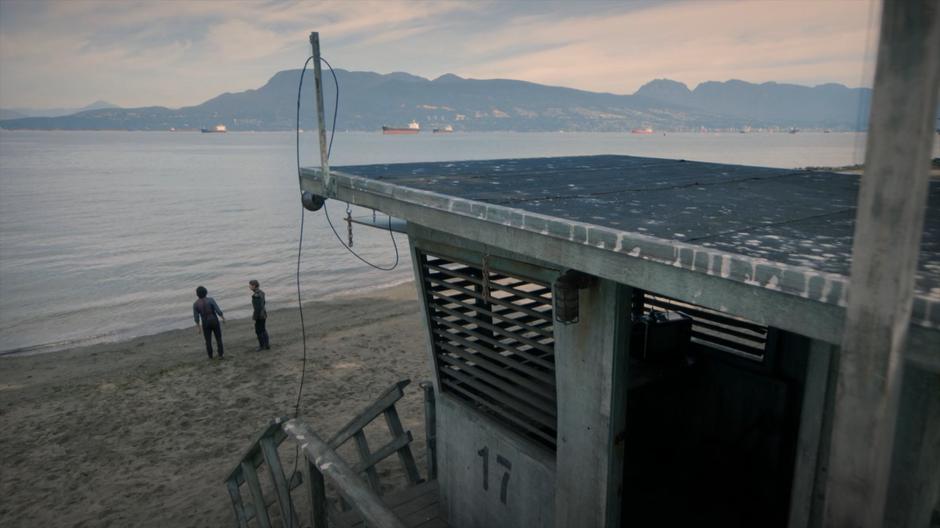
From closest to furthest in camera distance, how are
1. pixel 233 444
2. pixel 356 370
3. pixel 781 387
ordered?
pixel 781 387 < pixel 233 444 < pixel 356 370

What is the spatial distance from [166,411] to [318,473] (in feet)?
33.2

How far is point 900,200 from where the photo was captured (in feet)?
3.92

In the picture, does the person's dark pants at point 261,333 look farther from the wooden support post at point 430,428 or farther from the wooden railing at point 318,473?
the wooden support post at point 430,428

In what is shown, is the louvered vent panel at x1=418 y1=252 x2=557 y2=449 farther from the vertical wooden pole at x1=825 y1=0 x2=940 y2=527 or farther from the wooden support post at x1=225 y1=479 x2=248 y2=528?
the vertical wooden pole at x1=825 y1=0 x2=940 y2=527

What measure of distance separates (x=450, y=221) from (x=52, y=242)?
45.8m

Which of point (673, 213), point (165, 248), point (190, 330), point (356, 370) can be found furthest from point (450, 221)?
point (165, 248)

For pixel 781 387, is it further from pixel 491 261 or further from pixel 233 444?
pixel 233 444

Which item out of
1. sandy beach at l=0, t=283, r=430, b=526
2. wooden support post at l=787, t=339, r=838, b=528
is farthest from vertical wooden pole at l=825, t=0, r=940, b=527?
sandy beach at l=0, t=283, r=430, b=526

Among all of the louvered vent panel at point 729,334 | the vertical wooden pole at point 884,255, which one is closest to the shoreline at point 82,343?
the louvered vent panel at point 729,334

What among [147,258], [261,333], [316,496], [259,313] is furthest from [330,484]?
[147,258]

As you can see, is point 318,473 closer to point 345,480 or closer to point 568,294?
point 345,480

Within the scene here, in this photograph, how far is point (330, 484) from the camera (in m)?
3.36

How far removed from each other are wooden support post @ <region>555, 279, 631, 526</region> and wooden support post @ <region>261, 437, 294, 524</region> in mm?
2191

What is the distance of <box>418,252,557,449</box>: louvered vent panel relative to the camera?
188 inches
